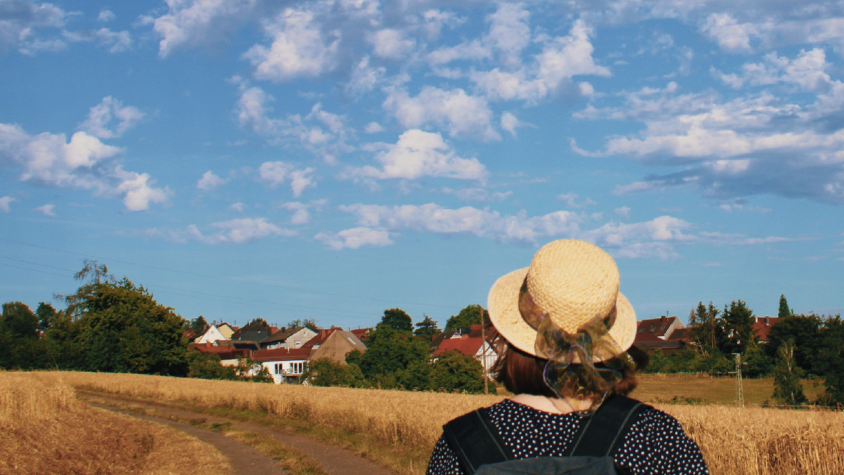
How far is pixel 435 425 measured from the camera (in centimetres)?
1557

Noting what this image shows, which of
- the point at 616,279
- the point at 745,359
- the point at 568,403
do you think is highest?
the point at 616,279

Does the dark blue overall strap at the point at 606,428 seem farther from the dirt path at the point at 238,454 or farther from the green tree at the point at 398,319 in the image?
the green tree at the point at 398,319

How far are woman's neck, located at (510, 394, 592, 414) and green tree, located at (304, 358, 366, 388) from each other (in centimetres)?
5238

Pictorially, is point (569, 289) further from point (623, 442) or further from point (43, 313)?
point (43, 313)

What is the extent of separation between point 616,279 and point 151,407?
2940 centimetres

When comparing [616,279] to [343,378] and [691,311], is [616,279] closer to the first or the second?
[343,378]

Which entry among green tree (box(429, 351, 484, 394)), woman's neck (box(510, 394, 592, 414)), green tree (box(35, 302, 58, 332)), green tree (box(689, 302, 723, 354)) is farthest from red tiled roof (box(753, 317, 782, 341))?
green tree (box(35, 302, 58, 332))

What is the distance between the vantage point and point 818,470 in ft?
33.7

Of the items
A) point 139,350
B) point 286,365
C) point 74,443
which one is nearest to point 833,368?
point 74,443

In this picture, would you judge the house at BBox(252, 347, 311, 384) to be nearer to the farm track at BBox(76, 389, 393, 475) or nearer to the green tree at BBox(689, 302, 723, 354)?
the green tree at BBox(689, 302, 723, 354)

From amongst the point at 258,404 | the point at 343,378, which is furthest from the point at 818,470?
the point at 343,378

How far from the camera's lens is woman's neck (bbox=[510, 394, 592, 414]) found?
200 cm

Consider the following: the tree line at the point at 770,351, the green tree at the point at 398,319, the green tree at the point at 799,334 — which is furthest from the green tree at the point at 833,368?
the green tree at the point at 398,319

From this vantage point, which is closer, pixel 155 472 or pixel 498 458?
pixel 498 458
